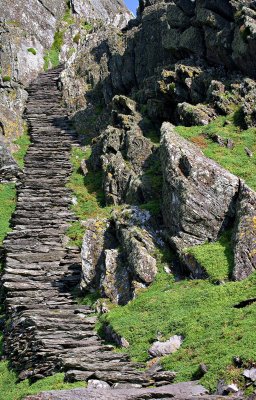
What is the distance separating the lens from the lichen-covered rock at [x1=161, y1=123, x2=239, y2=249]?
26578mm

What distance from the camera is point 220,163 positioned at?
31.4 meters

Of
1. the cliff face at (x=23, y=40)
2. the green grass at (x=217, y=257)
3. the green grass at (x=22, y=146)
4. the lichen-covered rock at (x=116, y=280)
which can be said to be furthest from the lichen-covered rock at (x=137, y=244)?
the cliff face at (x=23, y=40)

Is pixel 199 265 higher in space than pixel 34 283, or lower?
higher

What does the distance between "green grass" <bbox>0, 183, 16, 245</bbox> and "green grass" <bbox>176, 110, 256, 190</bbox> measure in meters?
13.9

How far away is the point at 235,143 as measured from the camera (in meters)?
35.1

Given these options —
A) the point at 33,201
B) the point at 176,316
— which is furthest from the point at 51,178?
the point at 176,316

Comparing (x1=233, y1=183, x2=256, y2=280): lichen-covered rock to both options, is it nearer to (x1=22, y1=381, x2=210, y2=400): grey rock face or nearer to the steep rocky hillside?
the steep rocky hillside

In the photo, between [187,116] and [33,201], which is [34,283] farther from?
[187,116]

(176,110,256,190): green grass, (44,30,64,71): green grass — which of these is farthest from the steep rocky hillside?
(44,30,64,71): green grass

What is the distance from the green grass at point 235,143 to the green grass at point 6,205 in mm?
13885

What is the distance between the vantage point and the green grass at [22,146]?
49.1 m

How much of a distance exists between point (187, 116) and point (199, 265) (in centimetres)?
1876

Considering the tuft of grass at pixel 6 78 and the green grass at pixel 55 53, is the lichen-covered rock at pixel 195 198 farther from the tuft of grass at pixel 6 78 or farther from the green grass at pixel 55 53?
the green grass at pixel 55 53

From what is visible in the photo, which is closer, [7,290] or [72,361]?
[72,361]
